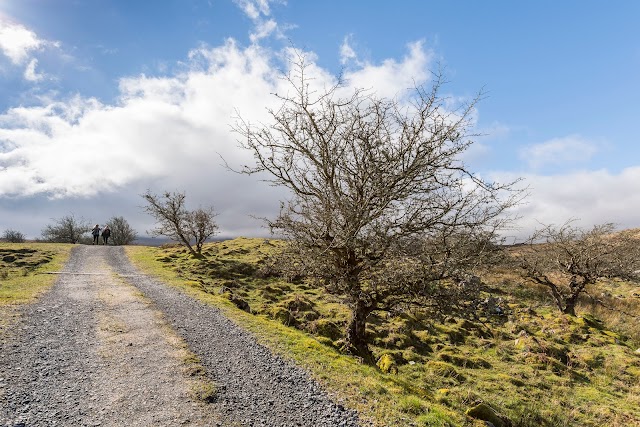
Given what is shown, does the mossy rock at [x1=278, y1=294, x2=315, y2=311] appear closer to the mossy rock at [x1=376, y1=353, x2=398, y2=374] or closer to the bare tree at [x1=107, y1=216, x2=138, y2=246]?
the mossy rock at [x1=376, y1=353, x2=398, y2=374]

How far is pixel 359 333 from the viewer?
13359 mm

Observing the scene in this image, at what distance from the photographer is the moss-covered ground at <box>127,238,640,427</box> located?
8.80 metres

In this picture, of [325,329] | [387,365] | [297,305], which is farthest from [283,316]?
[387,365]

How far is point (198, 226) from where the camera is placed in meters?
38.0

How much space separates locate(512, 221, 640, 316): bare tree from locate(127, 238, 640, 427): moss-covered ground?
2154 millimetres

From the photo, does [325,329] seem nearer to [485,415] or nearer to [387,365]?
[387,365]

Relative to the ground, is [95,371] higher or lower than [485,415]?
higher

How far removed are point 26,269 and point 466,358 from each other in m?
31.6

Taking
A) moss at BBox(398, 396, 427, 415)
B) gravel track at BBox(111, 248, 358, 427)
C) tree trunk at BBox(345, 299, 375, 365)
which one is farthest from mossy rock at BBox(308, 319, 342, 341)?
moss at BBox(398, 396, 427, 415)

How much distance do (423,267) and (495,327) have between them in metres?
12.1

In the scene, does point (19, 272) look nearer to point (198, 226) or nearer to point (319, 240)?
point (198, 226)

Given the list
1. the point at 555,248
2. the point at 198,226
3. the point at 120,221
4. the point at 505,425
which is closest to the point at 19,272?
the point at 198,226

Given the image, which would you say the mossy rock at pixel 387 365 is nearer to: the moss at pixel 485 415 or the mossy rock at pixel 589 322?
the moss at pixel 485 415

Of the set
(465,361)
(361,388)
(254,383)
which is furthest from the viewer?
(465,361)
